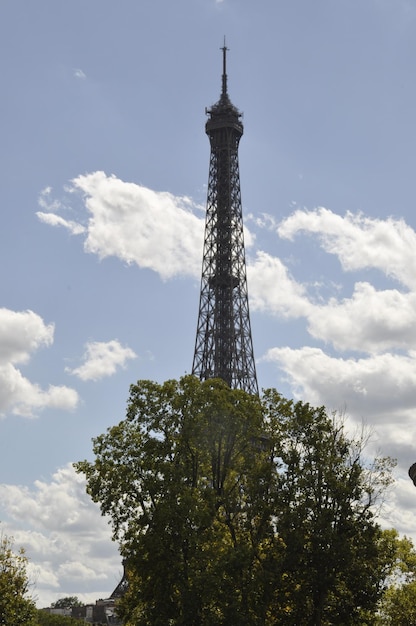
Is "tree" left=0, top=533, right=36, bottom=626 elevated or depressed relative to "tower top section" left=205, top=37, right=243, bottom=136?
depressed

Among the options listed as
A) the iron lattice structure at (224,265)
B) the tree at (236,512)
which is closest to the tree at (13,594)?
the tree at (236,512)

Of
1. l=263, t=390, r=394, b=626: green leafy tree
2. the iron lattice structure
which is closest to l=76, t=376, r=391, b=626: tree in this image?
l=263, t=390, r=394, b=626: green leafy tree

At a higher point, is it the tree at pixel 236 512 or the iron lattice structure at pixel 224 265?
the iron lattice structure at pixel 224 265

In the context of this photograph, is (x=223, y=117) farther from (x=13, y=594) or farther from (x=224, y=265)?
(x=13, y=594)

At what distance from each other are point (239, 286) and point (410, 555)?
224 ft

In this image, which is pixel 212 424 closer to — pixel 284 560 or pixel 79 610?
pixel 284 560

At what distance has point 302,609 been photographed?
41.9 m

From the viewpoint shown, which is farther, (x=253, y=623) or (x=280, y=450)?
(x=280, y=450)

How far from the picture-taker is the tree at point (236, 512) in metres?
39.8

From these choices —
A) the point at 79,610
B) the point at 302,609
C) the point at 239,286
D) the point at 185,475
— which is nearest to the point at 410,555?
the point at 302,609

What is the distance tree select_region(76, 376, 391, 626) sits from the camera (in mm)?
39812

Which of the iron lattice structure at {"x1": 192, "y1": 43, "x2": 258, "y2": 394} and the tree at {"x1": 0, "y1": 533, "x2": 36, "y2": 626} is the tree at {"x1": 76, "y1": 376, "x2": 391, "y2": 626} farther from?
the iron lattice structure at {"x1": 192, "y1": 43, "x2": 258, "y2": 394}

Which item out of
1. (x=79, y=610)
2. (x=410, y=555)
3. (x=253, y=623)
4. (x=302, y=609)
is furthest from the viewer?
(x=79, y=610)

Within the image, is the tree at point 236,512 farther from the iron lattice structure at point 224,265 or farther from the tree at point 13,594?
the iron lattice structure at point 224,265
